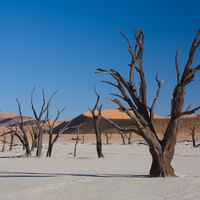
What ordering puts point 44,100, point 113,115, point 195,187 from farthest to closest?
point 113,115, point 44,100, point 195,187

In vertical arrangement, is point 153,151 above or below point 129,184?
above

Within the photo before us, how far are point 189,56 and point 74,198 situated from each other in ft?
15.4

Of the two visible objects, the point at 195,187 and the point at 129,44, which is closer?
the point at 195,187

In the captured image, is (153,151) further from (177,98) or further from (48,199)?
(48,199)

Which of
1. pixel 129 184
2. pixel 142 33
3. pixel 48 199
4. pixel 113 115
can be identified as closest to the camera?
pixel 48 199

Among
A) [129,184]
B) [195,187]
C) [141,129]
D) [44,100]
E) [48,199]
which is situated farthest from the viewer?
[44,100]

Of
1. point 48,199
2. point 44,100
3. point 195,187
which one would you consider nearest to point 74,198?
point 48,199

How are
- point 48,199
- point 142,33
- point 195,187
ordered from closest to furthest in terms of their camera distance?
point 48,199 → point 195,187 → point 142,33

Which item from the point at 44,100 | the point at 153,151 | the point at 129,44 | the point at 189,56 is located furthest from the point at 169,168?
the point at 44,100

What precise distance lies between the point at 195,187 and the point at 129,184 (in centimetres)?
137

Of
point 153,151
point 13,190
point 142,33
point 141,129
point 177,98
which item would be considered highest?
point 142,33

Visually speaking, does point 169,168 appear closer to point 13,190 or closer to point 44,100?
point 13,190

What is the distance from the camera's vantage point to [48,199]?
549 cm

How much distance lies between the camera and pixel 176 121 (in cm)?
812
